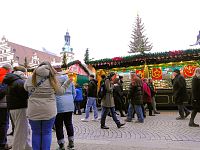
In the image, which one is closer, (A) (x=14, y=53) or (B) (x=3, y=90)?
(B) (x=3, y=90)

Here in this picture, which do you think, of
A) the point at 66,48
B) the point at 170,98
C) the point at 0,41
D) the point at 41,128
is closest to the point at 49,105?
the point at 41,128

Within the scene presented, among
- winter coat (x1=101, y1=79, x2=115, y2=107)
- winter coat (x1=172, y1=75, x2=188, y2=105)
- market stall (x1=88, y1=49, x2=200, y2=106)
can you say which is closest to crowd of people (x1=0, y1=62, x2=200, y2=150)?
winter coat (x1=101, y1=79, x2=115, y2=107)

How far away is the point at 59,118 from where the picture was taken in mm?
6098

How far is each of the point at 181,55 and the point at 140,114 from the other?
613 centimetres

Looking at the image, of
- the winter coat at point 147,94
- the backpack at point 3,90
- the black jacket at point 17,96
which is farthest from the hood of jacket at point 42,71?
the winter coat at point 147,94

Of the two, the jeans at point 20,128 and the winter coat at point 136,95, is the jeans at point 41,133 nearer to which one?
the jeans at point 20,128

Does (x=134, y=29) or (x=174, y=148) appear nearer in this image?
(x=174, y=148)

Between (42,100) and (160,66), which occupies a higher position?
(160,66)

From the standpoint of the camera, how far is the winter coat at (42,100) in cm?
471

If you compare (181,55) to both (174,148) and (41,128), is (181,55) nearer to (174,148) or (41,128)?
(174,148)

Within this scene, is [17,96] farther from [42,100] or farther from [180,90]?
[180,90]

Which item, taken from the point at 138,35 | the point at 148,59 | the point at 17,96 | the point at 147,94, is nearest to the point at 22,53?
the point at 138,35

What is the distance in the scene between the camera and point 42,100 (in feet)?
15.5

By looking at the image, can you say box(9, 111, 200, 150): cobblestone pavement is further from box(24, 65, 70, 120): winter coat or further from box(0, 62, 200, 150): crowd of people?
box(24, 65, 70, 120): winter coat
